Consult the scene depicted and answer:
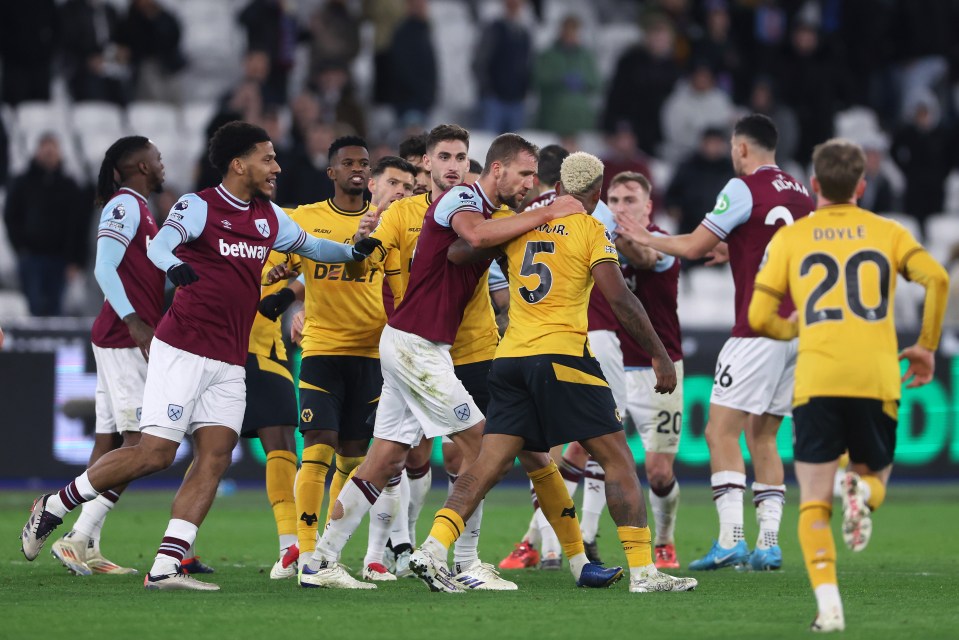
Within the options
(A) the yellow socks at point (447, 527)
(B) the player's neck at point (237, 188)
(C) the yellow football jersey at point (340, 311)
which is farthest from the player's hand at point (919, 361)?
(B) the player's neck at point (237, 188)

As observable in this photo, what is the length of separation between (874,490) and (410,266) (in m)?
3.79

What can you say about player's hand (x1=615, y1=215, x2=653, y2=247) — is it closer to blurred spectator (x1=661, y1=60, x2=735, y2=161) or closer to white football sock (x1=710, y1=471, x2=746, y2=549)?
white football sock (x1=710, y1=471, x2=746, y2=549)

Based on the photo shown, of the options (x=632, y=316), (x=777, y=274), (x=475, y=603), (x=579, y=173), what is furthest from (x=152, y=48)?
(x=777, y=274)

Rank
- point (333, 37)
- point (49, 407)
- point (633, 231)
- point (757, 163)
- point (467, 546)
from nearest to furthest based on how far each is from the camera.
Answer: point (467, 546), point (633, 231), point (757, 163), point (49, 407), point (333, 37)

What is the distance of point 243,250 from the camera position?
9438 mm

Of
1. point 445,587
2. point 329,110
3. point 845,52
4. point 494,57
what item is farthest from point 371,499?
point 845,52

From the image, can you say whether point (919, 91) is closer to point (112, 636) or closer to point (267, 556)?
point (267, 556)

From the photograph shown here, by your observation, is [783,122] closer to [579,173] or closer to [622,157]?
[622,157]

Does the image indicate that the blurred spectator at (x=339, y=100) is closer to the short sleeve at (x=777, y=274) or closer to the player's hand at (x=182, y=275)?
the player's hand at (x=182, y=275)

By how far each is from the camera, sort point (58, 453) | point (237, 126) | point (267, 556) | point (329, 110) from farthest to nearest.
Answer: point (329, 110)
point (58, 453)
point (267, 556)
point (237, 126)

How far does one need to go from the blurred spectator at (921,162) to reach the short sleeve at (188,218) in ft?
53.7

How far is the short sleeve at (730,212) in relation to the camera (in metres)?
10.7

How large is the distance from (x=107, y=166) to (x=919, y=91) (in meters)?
18.1

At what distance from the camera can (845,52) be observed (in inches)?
992
